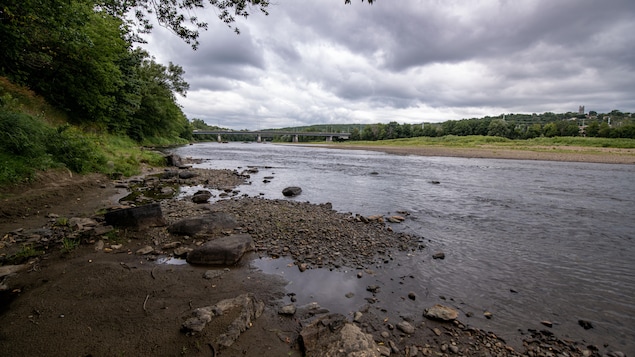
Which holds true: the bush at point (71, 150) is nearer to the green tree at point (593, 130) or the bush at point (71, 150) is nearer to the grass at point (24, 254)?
the grass at point (24, 254)

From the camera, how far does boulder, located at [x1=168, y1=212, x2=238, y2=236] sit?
28.9 ft

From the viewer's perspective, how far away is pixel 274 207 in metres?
12.8

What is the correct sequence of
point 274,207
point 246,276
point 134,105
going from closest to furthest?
point 246,276
point 274,207
point 134,105

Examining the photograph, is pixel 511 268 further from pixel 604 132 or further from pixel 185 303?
pixel 604 132

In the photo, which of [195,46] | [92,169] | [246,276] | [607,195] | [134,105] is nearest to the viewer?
[246,276]

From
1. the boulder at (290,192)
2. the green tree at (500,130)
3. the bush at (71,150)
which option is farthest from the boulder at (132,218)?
the green tree at (500,130)

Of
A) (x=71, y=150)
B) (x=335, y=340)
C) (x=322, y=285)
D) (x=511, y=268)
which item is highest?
(x=71, y=150)

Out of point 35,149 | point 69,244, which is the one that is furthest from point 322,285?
point 35,149

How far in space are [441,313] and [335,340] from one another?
2467 millimetres

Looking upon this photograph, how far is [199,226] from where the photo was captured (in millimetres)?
8961

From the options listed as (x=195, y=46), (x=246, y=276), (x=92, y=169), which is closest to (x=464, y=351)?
(x=246, y=276)

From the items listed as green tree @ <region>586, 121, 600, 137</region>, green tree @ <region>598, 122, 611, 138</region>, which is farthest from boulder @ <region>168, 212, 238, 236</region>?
green tree @ <region>586, 121, 600, 137</region>

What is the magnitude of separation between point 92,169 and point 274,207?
12053 mm

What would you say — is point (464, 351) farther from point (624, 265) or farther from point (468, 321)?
point (624, 265)
